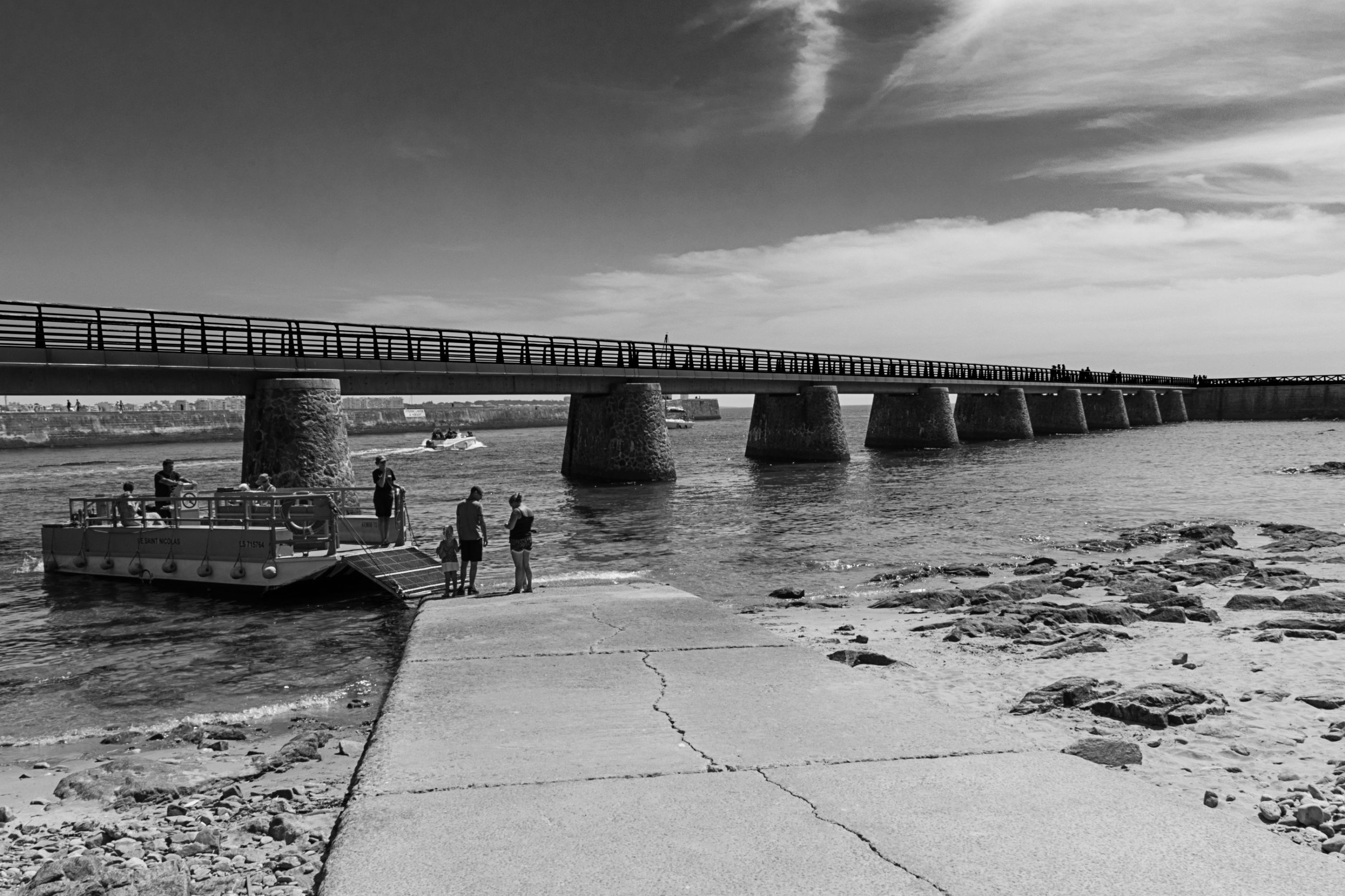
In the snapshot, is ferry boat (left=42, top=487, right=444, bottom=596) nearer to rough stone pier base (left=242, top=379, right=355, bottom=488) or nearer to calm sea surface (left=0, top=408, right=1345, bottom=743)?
calm sea surface (left=0, top=408, right=1345, bottom=743)

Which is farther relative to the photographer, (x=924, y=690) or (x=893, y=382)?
(x=893, y=382)

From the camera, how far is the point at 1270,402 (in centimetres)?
12225

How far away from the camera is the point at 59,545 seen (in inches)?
733

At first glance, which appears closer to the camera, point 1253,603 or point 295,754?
point 295,754

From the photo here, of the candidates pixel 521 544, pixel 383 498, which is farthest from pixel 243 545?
pixel 521 544

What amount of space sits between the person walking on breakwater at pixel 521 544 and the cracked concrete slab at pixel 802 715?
18.0ft

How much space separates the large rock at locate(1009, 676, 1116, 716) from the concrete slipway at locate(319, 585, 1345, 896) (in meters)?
1.24

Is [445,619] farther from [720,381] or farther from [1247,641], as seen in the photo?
[720,381]

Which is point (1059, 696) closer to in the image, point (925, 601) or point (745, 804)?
point (745, 804)

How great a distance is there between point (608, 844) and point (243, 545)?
44.2 ft

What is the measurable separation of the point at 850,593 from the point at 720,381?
3266 centimetres

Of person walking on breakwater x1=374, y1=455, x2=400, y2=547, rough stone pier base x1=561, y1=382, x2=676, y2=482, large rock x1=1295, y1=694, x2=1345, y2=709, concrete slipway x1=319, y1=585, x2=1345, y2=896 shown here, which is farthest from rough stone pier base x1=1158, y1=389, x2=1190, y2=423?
concrete slipway x1=319, y1=585, x2=1345, y2=896

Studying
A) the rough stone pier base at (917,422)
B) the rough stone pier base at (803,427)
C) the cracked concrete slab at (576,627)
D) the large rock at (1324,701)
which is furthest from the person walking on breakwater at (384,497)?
the rough stone pier base at (917,422)

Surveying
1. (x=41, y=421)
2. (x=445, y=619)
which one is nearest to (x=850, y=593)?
(x=445, y=619)
